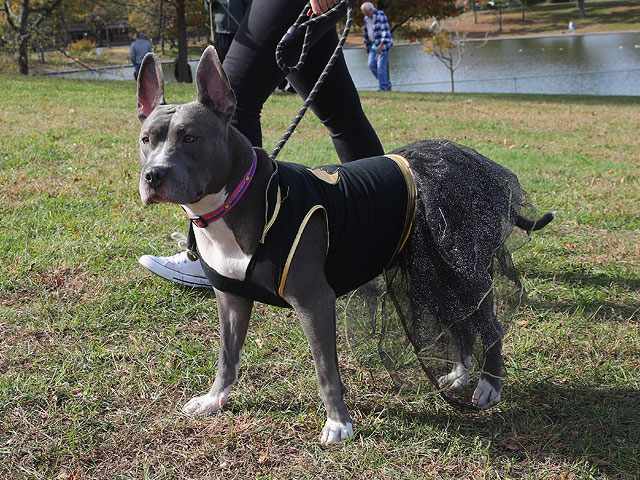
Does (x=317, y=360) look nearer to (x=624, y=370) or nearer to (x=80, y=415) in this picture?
(x=80, y=415)

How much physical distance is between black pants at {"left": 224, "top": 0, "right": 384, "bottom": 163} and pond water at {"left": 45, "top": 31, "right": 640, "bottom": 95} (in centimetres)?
1569

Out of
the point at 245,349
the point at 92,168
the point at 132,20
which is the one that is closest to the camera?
the point at 245,349

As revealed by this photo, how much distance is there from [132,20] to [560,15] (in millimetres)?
37824

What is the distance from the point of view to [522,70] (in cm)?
2378

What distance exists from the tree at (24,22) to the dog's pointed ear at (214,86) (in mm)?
20265

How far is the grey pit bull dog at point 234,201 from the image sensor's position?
82.2 inches

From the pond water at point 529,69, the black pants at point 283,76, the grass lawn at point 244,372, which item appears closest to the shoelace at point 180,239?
the grass lawn at point 244,372

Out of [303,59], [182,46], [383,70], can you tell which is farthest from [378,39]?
[303,59]

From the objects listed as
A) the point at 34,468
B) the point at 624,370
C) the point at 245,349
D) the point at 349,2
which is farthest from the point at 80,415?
the point at 624,370

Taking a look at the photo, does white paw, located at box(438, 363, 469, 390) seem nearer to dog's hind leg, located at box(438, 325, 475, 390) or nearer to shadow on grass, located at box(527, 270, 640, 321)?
dog's hind leg, located at box(438, 325, 475, 390)

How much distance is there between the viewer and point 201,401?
2656 mm

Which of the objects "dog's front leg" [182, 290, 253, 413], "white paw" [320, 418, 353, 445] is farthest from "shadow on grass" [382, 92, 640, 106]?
"white paw" [320, 418, 353, 445]

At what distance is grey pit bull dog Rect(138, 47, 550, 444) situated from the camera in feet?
6.85

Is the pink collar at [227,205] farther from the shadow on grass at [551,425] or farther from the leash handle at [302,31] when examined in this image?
the shadow on grass at [551,425]
